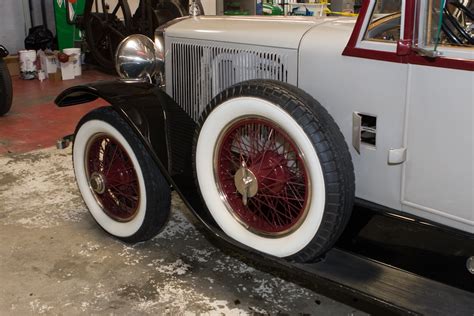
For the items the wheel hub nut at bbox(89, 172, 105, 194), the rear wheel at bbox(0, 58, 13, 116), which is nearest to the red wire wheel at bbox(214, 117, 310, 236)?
the wheel hub nut at bbox(89, 172, 105, 194)

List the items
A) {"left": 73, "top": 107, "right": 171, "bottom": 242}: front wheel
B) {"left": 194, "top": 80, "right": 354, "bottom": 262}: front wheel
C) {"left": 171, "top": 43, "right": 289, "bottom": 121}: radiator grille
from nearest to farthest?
{"left": 194, "top": 80, "right": 354, "bottom": 262}: front wheel < {"left": 171, "top": 43, "right": 289, "bottom": 121}: radiator grille < {"left": 73, "top": 107, "right": 171, "bottom": 242}: front wheel

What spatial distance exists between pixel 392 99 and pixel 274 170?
0.51 meters

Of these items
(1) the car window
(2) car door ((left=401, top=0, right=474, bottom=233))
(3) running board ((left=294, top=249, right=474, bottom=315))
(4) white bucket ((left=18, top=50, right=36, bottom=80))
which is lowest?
(3) running board ((left=294, top=249, right=474, bottom=315))

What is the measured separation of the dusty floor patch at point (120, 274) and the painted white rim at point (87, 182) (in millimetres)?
110

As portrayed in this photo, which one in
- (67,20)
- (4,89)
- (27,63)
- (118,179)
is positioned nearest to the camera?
(118,179)

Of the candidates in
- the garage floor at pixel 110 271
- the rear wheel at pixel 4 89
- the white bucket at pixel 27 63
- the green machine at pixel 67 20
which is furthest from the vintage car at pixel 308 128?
the green machine at pixel 67 20

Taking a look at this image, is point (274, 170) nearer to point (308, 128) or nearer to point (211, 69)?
point (308, 128)

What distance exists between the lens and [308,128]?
5.81 ft

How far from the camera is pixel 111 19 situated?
310 inches

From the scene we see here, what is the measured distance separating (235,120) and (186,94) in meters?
0.91

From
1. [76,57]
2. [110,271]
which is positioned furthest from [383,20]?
[76,57]

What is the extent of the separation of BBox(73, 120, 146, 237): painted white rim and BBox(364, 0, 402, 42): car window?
1.24 m

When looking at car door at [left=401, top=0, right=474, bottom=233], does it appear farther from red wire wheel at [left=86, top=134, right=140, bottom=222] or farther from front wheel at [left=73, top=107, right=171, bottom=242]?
red wire wheel at [left=86, top=134, right=140, bottom=222]

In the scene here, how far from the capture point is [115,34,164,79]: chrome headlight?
2.82 m
